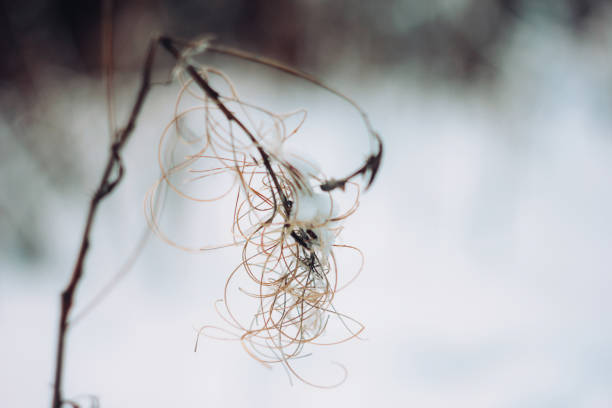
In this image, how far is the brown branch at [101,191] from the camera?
9 cm

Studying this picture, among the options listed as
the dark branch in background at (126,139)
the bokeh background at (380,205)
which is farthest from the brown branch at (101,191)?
the bokeh background at (380,205)

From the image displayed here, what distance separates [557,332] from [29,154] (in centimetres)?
72

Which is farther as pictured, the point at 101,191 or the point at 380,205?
the point at 380,205

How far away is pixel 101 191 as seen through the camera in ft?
0.31

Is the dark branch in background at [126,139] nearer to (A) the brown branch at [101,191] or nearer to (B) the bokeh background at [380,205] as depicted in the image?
(A) the brown branch at [101,191]

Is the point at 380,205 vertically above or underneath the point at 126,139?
above

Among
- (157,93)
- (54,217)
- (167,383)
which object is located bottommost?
(167,383)

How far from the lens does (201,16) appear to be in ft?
1.63

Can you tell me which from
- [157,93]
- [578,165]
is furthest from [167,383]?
[578,165]

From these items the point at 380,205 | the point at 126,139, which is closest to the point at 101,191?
the point at 126,139

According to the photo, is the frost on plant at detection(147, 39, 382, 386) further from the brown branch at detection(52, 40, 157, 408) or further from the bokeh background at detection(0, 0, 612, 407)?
the bokeh background at detection(0, 0, 612, 407)

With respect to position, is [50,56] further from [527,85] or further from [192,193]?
[527,85]

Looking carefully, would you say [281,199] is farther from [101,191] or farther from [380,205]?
[380,205]

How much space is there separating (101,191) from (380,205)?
574 mm
